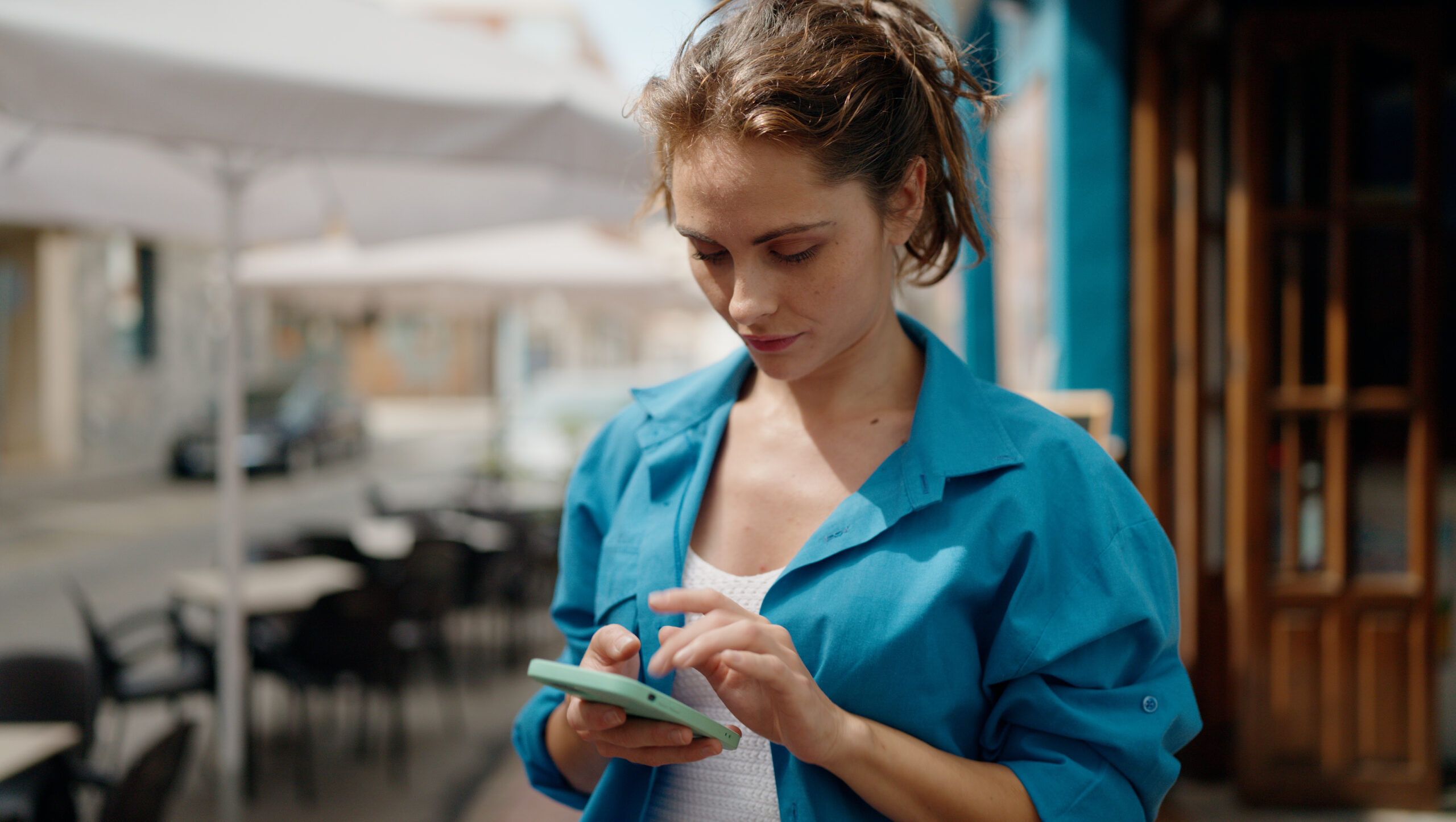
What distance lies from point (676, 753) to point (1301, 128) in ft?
12.1

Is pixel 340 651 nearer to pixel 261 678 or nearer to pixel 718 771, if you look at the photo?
pixel 261 678

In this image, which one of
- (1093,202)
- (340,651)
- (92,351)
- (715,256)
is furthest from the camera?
(92,351)

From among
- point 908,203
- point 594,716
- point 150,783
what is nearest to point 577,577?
point 594,716

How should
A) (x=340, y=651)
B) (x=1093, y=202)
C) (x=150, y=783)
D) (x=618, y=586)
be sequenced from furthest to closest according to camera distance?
(x=340, y=651), (x=1093, y=202), (x=150, y=783), (x=618, y=586)

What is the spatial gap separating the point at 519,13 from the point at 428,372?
604 inches

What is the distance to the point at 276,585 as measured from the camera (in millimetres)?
4777

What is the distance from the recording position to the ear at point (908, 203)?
1.27 meters

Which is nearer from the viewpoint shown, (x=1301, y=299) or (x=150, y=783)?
(x=150, y=783)

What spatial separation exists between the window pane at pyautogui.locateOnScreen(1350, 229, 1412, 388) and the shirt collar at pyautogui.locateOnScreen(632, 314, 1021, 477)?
3053 mm

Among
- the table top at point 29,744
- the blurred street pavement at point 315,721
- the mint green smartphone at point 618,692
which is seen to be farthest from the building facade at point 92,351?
the mint green smartphone at point 618,692

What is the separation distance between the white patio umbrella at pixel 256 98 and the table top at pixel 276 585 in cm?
42

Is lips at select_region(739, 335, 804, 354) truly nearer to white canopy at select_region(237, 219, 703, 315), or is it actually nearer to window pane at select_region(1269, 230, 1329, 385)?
window pane at select_region(1269, 230, 1329, 385)

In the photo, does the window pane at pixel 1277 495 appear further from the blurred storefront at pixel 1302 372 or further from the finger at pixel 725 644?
the finger at pixel 725 644

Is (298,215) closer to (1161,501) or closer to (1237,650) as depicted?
(1161,501)
